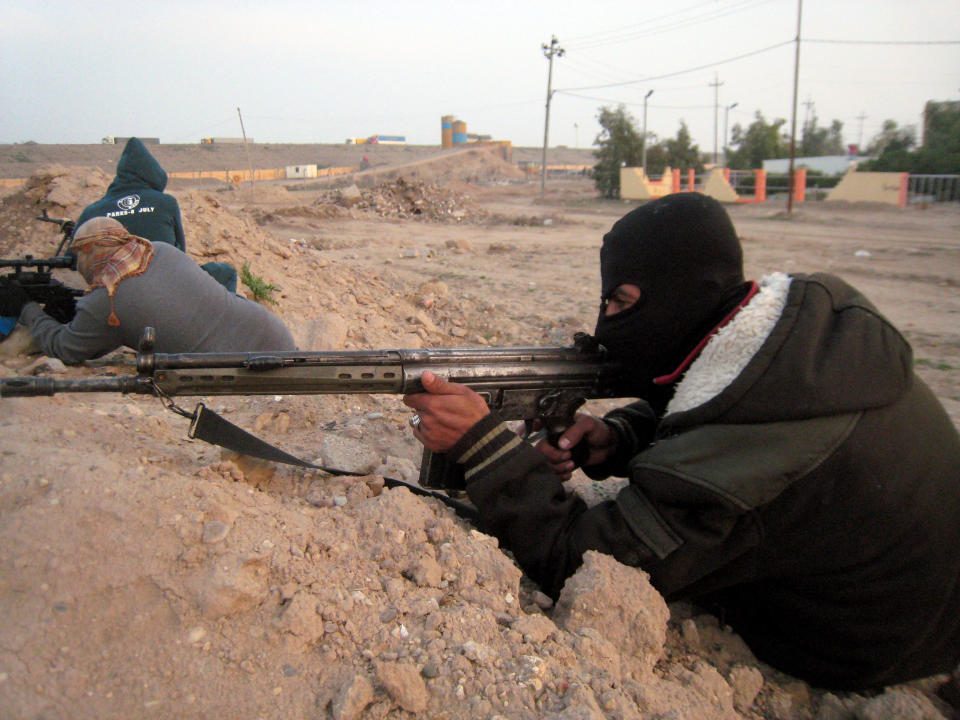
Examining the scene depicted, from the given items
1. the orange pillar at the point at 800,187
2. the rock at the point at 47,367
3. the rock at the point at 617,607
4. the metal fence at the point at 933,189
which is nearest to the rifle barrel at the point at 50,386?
the rock at the point at 617,607

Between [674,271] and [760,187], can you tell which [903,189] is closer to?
[760,187]

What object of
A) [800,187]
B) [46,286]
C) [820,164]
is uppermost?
[820,164]

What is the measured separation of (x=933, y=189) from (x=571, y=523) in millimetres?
26521

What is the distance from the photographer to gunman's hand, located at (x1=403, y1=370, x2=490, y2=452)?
91.0 inches

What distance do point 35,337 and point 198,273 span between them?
1116 mm

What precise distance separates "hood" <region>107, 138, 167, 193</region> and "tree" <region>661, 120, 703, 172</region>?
34.1 metres

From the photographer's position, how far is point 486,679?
164cm

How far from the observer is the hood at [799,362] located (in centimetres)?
182

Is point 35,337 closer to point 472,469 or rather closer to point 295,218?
point 472,469

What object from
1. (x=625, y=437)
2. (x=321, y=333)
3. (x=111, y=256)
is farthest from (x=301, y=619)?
(x=321, y=333)

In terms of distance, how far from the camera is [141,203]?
16.8 feet

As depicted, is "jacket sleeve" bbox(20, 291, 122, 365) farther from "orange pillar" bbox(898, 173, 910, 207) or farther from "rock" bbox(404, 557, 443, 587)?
"orange pillar" bbox(898, 173, 910, 207)

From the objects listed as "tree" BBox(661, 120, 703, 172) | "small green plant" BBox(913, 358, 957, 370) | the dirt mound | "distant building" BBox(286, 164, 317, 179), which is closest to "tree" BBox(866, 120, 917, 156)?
"tree" BBox(661, 120, 703, 172)

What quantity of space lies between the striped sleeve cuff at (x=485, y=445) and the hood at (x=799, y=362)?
54 cm
